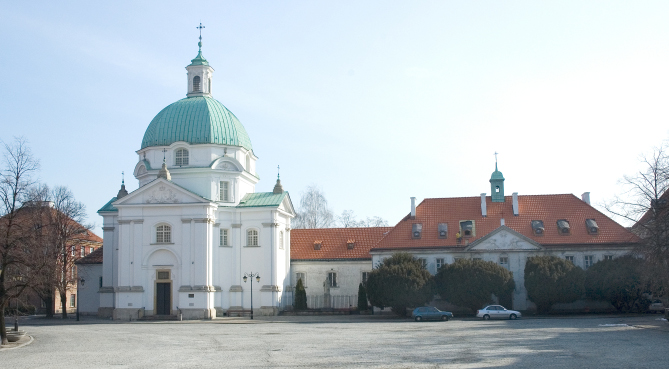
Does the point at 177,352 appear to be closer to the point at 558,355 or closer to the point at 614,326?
the point at 558,355

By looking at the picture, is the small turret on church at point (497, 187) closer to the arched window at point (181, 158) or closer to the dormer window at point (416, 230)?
the dormer window at point (416, 230)

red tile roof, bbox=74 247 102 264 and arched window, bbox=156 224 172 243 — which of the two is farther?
red tile roof, bbox=74 247 102 264

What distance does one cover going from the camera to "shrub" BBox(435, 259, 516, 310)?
1925 inches

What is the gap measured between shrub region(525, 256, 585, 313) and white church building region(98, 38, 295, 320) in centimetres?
1926

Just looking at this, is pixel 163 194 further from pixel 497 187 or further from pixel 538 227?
pixel 538 227

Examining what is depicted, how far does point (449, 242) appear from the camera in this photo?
181 feet

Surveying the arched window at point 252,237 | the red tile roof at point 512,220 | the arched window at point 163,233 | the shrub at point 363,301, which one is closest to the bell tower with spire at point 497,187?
the red tile roof at point 512,220

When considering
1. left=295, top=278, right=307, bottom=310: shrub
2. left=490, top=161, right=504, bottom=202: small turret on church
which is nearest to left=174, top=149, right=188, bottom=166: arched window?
left=295, top=278, right=307, bottom=310: shrub

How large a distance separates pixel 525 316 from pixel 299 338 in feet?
74.4

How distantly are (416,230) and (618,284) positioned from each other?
15612 millimetres

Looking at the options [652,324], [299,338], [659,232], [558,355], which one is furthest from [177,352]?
[652,324]

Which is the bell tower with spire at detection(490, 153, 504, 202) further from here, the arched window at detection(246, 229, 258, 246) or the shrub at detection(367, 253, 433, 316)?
the arched window at detection(246, 229, 258, 246)

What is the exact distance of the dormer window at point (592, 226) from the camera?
5406 centimetres

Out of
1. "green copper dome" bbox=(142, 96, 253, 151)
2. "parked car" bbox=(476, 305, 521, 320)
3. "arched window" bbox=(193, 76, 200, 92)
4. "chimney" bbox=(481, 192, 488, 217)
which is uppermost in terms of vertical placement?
"arched window" bbox=(193, 76, 200, 92)
